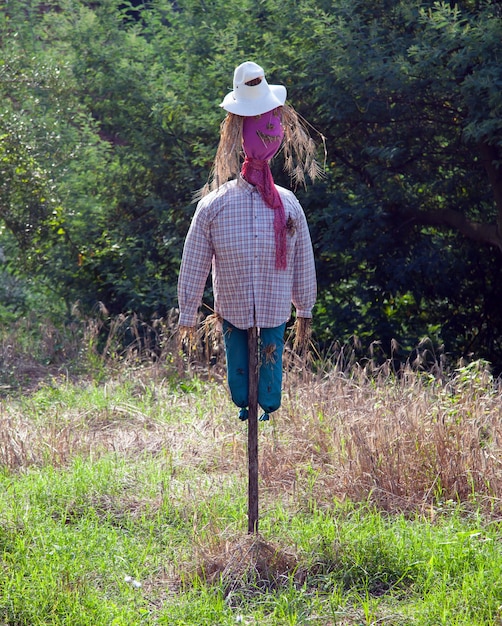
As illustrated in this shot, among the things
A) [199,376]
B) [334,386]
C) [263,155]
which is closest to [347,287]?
[199,376]

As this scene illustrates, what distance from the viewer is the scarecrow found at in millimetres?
3898

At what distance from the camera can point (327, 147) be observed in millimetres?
8430

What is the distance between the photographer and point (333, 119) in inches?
321

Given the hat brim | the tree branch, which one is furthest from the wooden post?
the tree branch

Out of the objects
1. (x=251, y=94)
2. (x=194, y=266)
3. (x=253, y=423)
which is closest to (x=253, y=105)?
(x=251, y=94)

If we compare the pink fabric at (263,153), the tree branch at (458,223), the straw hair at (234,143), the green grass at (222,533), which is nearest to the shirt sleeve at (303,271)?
the pink fabric at (263,153)

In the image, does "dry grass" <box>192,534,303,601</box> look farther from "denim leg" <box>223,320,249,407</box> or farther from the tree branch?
the tree branch

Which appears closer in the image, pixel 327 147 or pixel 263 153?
pixel 263 153

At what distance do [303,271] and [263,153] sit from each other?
0.56 meters

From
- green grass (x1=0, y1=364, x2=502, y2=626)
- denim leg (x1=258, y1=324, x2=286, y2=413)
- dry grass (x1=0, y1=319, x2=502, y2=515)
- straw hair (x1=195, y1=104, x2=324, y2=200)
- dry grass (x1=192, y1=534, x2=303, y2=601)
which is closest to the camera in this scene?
green grass (x1=0, y1=364, x2=502, y2=626)

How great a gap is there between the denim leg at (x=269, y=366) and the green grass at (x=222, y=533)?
0.60 meters

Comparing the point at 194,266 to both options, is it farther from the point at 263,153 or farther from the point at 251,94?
the point at 251,94

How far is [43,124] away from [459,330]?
15.8ft

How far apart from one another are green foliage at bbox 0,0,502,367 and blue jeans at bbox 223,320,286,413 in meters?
3.59
